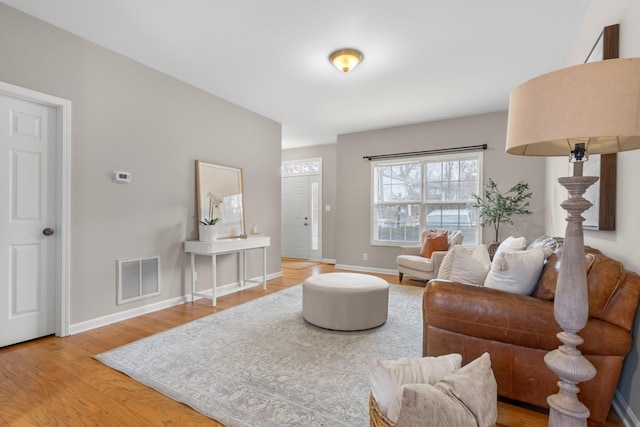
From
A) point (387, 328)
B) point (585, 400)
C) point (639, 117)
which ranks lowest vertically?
point (387, 328)

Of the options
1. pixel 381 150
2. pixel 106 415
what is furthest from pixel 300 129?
pixel 106 415

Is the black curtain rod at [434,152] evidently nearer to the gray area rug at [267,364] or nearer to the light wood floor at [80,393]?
the gray area rug at [267,364]

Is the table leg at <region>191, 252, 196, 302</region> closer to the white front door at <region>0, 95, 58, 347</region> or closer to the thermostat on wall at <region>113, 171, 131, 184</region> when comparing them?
the thermostat on wall at <region>113, 171, 131, 184</region>

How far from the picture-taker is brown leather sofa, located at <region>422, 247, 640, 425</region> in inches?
55.8

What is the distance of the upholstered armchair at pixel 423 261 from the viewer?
4191mm

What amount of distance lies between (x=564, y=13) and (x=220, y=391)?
3.61 metres

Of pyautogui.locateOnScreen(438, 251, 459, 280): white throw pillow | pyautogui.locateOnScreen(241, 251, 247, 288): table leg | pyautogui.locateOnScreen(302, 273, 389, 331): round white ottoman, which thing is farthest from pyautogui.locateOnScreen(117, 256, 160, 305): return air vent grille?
pyautogui.locateOnScreen(438, 251, 459, 280): white throw pillow

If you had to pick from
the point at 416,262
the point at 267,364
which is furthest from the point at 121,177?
the point at 416,262

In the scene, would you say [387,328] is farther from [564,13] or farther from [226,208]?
[564,13]

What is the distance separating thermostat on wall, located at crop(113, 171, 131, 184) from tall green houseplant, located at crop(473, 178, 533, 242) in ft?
14.4

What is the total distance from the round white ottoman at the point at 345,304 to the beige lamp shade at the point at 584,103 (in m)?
1.91

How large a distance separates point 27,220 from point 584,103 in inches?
141

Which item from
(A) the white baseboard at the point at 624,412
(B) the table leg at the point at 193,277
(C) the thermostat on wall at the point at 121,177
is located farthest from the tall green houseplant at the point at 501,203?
(C) the thermostat on wall at the point at 121,177

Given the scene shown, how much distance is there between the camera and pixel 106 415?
1.59m
